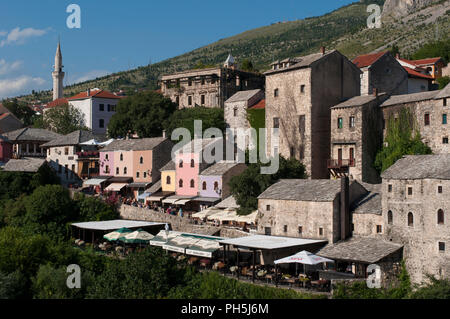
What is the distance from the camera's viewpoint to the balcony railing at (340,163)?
160ft

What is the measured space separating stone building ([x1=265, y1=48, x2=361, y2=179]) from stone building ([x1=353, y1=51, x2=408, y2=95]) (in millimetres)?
6991

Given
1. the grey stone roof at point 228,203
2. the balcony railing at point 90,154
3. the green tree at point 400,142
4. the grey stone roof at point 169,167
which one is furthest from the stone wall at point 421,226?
the balcony railing at point 90,154

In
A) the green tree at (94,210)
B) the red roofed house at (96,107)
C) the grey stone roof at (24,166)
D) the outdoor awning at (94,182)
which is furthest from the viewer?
the red roofed house at (96,107)

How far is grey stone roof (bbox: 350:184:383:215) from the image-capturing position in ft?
127

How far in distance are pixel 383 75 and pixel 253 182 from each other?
23.2 metres

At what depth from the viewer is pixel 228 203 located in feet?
171

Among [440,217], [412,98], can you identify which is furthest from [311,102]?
Result: [440,217]

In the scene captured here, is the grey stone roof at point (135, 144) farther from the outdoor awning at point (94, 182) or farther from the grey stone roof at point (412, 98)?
the grey stone roof at point (412, 98)

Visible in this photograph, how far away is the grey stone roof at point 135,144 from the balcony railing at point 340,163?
22.0m

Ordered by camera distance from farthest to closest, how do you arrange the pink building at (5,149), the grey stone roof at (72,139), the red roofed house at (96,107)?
A: the red roofed house at (96,107), the pink building at (5,149), the grey stone roof at (72,139)

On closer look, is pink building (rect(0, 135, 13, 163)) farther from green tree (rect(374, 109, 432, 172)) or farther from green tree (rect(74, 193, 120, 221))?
green tree (rect(374, 109, 432, 172))

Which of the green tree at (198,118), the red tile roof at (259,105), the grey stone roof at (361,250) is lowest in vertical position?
the grey stone roof at (361,250)
